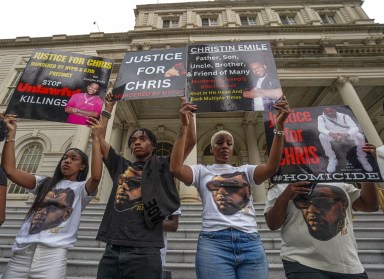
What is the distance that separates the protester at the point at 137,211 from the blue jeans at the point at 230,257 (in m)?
0.38

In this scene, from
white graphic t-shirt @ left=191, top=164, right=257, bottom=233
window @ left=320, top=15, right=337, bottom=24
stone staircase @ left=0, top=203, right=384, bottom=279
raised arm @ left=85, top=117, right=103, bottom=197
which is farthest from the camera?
window @ left=320, top=15, right=337, bottom=24

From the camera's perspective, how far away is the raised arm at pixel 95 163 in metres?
2.35

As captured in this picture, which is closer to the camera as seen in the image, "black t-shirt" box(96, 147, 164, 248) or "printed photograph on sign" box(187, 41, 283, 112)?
"black t-shirt" box(96, 147, 164, 248)

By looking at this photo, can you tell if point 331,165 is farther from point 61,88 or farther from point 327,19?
point 327,19

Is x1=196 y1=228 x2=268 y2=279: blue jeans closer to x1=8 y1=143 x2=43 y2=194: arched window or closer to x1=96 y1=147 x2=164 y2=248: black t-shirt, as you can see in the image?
x1=96 y1=147 x2=164 y2=248: black t-shirt

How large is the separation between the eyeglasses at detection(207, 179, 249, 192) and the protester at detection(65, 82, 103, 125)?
1916mm

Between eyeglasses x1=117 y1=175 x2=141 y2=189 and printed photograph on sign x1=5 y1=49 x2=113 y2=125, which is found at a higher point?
printed photograph on sign x1=5 y1=49 x2=113 y2=125

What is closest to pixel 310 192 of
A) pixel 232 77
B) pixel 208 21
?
pixel 232 77

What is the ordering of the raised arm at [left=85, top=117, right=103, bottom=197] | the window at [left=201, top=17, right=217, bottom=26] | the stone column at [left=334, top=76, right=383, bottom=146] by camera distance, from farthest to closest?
the window at [left=201, top=17, right=217, bottom=26], the stone column at [left=334, top=76, right=383, bottom=146], the raised arm at [left=85, top=117, right=103, bottom=197]

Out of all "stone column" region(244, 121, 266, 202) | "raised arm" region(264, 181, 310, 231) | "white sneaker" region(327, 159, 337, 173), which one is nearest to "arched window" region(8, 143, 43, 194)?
"stone column" region(244, 121, 266, 202)

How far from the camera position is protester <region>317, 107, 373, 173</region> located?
90.0 inches

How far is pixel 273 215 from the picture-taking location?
2.06 meters

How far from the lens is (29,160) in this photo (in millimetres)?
13008

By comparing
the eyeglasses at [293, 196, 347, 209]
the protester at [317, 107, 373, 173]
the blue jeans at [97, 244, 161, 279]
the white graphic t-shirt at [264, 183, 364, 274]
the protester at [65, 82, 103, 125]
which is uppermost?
the protester at [65, 82, 103, 125]
